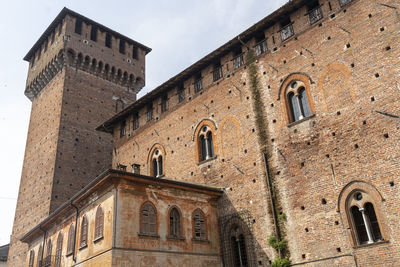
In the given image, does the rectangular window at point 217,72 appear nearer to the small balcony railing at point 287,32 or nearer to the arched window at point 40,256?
the small balcony railing at point 287,32

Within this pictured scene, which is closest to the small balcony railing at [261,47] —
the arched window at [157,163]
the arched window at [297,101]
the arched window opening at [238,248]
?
the arched window at [297,101]

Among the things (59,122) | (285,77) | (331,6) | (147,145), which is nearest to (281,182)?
(285,77)

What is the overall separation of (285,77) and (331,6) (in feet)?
9.76

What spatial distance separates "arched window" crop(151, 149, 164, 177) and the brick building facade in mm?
961

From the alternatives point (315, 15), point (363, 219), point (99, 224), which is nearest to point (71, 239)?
point (99, 224)

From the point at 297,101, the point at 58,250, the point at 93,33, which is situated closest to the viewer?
the point at 297,101

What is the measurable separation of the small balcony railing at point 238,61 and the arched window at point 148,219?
7118 mm

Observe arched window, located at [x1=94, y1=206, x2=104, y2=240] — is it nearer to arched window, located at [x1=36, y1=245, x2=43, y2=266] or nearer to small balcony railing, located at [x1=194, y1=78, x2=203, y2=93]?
arched window, located at [x1=36, y1=245, x2=43, y2=266]

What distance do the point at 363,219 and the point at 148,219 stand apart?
6934mm

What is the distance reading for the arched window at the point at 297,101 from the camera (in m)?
14.0

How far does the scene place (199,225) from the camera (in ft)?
48.3

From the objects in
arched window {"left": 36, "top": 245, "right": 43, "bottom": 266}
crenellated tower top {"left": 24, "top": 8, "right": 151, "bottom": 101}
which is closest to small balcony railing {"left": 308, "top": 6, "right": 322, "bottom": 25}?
arched window {"left": 36, "top": 245, "right": 43, "bottom": 266}

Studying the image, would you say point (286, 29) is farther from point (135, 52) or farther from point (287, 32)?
point (135, 52)

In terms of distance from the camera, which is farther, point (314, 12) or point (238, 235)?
point (238, 235)
